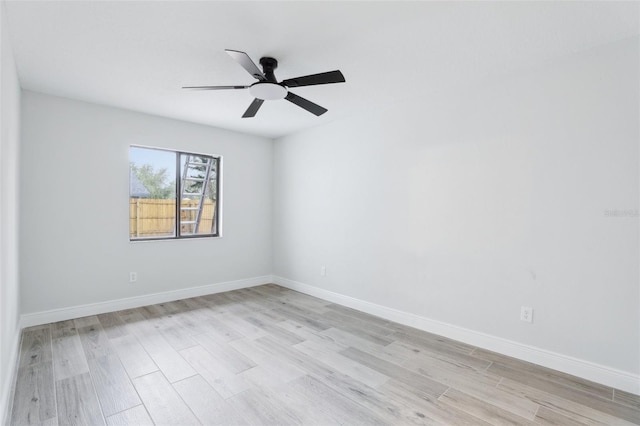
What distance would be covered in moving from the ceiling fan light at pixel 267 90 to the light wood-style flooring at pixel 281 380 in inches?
84.8

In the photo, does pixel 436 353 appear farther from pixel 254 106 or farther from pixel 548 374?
pixel 254 106

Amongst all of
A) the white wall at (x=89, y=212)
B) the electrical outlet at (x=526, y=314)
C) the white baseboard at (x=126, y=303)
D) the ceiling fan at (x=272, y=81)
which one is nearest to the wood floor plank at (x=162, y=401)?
the white baseboard at (x=126, y=303)

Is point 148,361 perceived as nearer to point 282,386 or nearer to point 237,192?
point 282,386

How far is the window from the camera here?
13.4ft

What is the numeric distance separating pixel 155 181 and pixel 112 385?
2.74 metres

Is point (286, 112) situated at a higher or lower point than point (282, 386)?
higher

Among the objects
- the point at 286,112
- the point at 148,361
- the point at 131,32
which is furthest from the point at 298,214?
the point at 131,32

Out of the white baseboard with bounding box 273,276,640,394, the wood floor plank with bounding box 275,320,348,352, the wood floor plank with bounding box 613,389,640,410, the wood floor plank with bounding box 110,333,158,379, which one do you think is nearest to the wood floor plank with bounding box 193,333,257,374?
the wood floor plank with bounding box 110,333,158,379

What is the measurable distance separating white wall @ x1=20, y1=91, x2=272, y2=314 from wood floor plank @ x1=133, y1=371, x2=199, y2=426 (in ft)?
6.31

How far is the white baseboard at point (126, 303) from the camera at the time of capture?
3283mm

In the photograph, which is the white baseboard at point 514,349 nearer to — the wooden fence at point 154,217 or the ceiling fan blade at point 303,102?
the ceiling fan blade at point 303,102

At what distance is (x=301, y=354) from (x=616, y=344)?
233cm

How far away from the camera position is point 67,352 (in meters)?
2.67

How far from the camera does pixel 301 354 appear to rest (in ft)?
8.86
